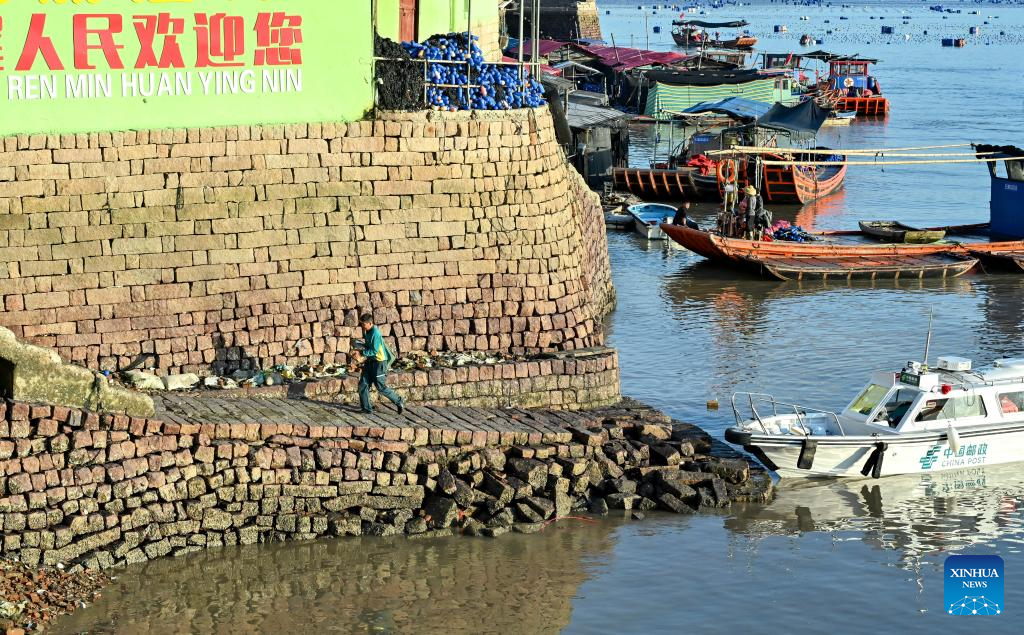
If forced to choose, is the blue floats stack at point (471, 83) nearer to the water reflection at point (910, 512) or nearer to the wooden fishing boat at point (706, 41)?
the water reflection at point (910, 512)

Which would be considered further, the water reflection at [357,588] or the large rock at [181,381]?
the large rock at [181,381]

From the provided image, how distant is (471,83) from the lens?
18438 mm

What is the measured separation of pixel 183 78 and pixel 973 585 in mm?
10194

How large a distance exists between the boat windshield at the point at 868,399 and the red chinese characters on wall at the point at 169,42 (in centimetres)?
798

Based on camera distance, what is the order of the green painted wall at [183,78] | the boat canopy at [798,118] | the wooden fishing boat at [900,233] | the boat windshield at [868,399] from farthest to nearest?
the boat canopy at [798,118], the wooden fishing boat at [900,233], the boat windshield at [868,399], the green painted wall at [183,78]

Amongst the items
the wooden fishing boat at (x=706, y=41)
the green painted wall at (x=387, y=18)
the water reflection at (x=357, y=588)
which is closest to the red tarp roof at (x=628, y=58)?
the wooden fishing boat at (x=706, y=41)

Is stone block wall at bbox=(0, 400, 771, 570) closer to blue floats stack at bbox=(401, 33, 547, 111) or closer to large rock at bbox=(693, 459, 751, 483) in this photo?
large rock at bbox=(693, 459, 751, 483)

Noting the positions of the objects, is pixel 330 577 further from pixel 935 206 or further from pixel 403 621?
pixel 935 206

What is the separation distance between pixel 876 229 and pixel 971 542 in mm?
18310

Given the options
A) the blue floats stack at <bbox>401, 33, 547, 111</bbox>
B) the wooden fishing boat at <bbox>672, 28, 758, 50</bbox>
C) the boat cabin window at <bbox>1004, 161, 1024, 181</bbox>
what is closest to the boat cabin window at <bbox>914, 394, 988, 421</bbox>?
the blue floats stack at <bbox>401, 33, 547, 111</bbox>

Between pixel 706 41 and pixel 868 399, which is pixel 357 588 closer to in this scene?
pixel 868 399

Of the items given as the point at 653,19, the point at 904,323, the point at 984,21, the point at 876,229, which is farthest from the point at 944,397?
the point at 984,21

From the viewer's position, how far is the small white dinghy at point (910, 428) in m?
17.3

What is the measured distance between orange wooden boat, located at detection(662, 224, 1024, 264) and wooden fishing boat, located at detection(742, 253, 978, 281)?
8 centimetres
